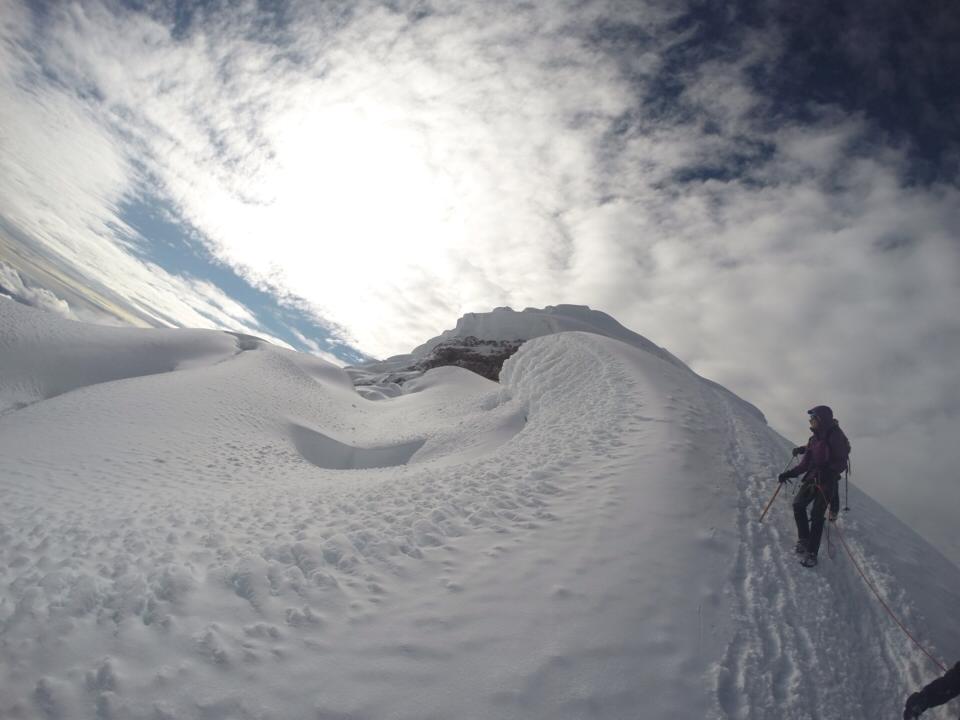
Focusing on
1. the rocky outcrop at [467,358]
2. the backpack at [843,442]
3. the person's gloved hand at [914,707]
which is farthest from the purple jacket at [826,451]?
the rocky outcrop at [467,358]

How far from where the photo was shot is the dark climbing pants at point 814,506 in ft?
20.7

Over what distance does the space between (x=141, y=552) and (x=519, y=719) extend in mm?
5234

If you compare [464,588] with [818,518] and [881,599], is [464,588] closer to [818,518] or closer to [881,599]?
[818,518]

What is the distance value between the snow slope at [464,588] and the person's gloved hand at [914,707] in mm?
190

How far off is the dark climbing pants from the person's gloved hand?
2.05m

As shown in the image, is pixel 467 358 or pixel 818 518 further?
pixel 467 358

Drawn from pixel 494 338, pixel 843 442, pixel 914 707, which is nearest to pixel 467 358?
pixel 494 338

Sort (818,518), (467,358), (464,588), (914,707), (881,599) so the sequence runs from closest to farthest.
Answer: (914,707)
(464,588)
(881,599)
(818,518)
(467,358)

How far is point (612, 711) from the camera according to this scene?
373 cm

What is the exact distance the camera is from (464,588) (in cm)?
509

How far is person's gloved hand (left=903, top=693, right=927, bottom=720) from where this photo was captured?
430 cm

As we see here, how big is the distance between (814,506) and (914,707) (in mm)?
2518

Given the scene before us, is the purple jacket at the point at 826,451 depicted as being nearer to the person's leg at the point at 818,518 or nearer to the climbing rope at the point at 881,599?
the person's leg at the point at 818,518

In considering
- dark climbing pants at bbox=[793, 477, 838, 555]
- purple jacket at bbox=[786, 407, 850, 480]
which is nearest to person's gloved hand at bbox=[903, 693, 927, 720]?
dark climbing pants at bbox=[793, 477, 838, 555]
